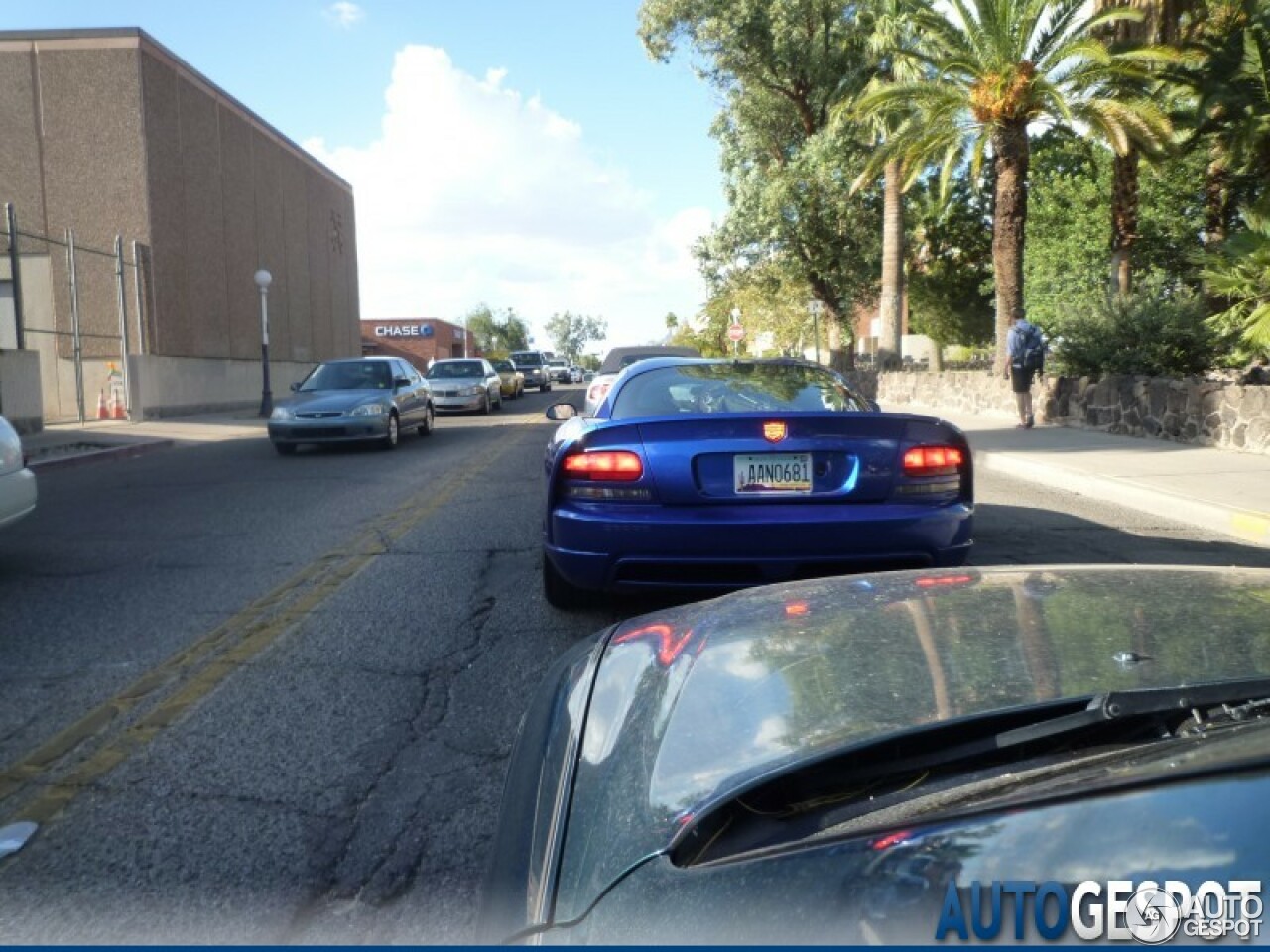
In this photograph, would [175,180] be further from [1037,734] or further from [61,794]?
[1037,734]

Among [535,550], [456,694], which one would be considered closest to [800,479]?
[456,694]

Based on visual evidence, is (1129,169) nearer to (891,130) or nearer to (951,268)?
(891,130)

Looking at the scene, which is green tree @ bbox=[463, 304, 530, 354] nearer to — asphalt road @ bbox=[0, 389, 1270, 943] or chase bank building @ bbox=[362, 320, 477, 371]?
chase bank building @ bbox=[362, 320, 477, 371]

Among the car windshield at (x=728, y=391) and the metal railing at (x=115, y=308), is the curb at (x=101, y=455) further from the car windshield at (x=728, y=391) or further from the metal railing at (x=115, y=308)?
the car windshield at (x=728, y=391)

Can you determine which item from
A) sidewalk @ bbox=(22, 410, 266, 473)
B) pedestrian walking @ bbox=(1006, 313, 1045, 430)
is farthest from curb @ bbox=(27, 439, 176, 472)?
pedestrian walking @ bbox=(1006, 313, 1045, 430)

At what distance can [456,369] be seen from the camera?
28156mm

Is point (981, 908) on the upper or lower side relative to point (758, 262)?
lower

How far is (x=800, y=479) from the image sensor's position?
499 cm

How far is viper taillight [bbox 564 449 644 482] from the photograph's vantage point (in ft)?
16.5

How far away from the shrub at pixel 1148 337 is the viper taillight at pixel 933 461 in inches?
490

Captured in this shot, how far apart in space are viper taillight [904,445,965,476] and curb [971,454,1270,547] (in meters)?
4.25

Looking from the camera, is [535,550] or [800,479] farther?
[535,550]

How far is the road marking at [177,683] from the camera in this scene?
3.59 m

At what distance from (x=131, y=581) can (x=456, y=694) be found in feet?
11.6
